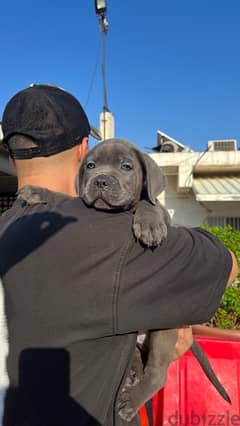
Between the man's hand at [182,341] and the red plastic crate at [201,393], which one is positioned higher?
the man's hand at [182,341]

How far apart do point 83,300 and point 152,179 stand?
1.02m

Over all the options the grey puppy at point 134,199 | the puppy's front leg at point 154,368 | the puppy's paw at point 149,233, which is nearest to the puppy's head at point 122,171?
the grey puppy at point 134,199

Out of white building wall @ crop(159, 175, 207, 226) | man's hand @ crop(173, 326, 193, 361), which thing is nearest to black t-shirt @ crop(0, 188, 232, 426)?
man's hand @ crop(173, 326, 193, 361)

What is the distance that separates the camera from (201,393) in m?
3.14

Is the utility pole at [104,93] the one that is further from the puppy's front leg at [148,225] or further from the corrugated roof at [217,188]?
the puppy's front leg at [148,225]

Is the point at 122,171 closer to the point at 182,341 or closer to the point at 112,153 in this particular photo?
the point at 112,153

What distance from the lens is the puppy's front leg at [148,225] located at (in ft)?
5.18

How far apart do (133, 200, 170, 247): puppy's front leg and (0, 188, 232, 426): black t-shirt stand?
48 millimetres

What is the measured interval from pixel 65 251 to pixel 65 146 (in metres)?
0.65

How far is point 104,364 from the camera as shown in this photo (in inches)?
57.8

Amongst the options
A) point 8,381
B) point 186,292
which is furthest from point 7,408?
point 186,292

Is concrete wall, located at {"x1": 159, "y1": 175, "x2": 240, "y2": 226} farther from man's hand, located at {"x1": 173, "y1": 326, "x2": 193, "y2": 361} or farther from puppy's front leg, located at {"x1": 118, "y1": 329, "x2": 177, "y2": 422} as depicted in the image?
puppy's front leg, located at {"x1": 118, "y1": 329, "x2": 177, "y2": 422}

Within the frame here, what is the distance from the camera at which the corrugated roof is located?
9281 millimetres

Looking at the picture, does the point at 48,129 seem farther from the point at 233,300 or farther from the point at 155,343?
the point at 233,300
